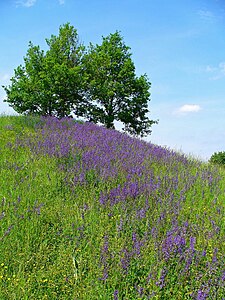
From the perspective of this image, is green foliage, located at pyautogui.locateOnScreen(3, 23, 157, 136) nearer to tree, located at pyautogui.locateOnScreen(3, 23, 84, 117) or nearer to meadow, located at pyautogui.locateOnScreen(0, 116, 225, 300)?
tree, located at pyautogui.locateOnScreen(3, 23, 84, 117)

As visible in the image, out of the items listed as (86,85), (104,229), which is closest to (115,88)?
(86,85)

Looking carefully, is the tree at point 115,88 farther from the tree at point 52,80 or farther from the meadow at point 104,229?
the meadow at point 104,229

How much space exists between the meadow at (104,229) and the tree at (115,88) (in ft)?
62.5

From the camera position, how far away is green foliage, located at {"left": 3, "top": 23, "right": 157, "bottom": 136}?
25.0 metres

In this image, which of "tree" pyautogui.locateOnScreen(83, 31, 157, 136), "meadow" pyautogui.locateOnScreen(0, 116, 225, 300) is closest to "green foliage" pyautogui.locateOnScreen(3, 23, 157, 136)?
"tree" pyautogui.locateOnScreen(83, 31, 157, 136)

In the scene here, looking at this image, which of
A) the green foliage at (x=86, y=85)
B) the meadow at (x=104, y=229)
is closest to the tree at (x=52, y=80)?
the green foliage at (x=86, y=85)

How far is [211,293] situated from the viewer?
297 cm

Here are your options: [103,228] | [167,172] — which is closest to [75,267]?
[103,228]

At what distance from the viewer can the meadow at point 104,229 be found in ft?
10.0

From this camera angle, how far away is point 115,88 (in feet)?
82.7

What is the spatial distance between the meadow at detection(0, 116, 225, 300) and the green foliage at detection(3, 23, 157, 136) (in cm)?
1853

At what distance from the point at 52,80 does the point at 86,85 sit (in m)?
2.74

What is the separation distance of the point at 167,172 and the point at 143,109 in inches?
797

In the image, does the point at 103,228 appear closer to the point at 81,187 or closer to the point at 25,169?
the point at 81,187
